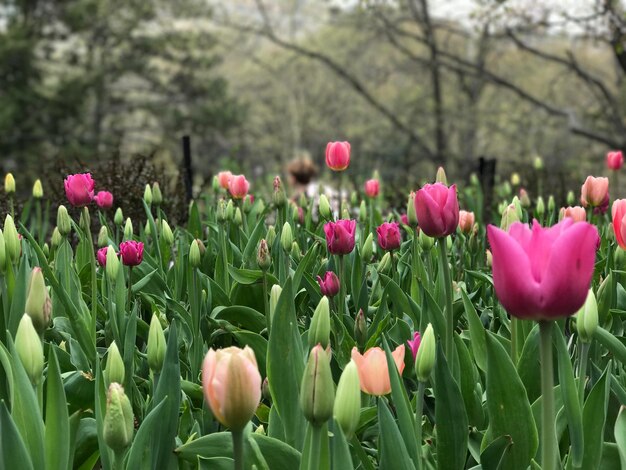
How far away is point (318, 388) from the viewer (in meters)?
0.92

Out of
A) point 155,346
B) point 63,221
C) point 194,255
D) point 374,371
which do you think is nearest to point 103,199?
point 63,221

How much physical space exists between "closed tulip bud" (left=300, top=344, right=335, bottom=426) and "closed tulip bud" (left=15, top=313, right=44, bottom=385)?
484mm

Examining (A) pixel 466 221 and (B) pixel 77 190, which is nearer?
(B) pixel 77 190

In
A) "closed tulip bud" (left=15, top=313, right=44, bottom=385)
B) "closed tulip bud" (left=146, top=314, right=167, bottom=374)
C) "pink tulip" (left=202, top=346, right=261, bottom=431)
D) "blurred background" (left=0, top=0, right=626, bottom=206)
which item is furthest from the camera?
"blurred background" (left=0, top=0, right=626, bottom=206)

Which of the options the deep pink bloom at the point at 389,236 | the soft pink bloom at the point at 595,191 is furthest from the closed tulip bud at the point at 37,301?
the soft pink bloom at the point at 595,191

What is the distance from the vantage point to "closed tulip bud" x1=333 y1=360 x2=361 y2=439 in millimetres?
998

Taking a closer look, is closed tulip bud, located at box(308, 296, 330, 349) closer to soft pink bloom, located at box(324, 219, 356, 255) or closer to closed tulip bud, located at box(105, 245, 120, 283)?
soft pink bloom, located at box(324, 219, 356, 255)

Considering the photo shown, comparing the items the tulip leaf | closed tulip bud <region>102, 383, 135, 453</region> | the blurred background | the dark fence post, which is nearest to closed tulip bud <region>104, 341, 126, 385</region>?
closed tulip bud <region>102, 383, 135, 453</region>

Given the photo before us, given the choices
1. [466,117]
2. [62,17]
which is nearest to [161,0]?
[62,17]

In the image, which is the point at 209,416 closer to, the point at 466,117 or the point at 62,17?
the point at 466,117

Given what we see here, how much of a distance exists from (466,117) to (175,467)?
55.2 feet

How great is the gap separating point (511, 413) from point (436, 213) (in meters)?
0.42

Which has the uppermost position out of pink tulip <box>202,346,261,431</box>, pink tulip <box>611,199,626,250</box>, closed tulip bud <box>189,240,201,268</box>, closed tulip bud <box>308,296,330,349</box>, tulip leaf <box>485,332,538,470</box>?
pink tulip <box>611,199,626,250</box>

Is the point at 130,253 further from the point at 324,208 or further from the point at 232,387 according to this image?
the point at 232,387
